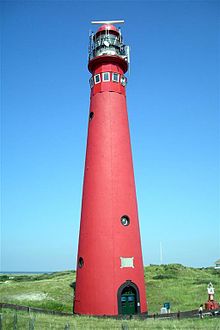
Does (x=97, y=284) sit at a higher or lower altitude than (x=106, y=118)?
lower

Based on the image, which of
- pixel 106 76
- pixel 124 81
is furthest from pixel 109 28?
pixel 124 81

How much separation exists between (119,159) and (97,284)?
8.00 metres

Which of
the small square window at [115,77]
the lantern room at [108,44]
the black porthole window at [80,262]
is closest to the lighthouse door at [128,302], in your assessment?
the black porthole window at [80,262]

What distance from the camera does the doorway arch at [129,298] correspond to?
20.2m

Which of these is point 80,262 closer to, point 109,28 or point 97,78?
point 97,78

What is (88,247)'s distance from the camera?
2123 centimetres

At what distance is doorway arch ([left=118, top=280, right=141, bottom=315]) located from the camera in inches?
793

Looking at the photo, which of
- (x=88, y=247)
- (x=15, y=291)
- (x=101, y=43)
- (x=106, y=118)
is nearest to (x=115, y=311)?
(x=88, y=247)

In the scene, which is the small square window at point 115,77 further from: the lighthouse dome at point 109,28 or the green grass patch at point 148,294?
the green grass patch at point 148,294

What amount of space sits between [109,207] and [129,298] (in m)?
5.65

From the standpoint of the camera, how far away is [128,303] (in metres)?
20.5

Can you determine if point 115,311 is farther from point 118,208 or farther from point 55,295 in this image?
point 55,295

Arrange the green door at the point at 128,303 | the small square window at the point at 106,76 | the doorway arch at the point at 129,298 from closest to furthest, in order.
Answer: the doorway arch at the point at 129,298
the green door at the point at 128,303
the small square window at the point at 106,76

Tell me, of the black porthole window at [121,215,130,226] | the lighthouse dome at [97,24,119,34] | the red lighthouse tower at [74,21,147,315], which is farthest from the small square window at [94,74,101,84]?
the black porthole window at [121,215,130,226]
